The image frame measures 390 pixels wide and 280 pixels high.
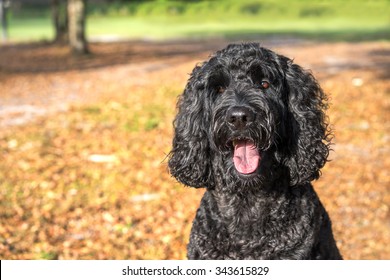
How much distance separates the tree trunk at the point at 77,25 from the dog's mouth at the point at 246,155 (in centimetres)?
2395

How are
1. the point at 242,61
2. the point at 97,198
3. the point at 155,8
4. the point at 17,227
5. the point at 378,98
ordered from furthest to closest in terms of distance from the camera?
the point at 155,8 → the point at 378,98 → the point at 97,198 → the point at 17,227 → the point at 242,61

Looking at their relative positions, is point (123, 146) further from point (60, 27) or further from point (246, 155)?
point (60, 27)

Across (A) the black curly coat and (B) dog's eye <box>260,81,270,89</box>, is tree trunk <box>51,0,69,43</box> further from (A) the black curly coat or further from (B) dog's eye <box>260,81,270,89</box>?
(B) dog's eye <box>260,81,270,89</box>

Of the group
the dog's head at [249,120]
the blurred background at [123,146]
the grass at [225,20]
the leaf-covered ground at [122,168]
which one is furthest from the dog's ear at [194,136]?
the grass at [225,20]

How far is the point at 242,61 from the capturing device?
4914mm

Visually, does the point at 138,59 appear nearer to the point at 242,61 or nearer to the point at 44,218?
the point at 44,218

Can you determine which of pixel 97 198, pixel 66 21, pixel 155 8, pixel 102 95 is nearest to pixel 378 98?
pixel 102 95

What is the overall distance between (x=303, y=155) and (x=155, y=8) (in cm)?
5808

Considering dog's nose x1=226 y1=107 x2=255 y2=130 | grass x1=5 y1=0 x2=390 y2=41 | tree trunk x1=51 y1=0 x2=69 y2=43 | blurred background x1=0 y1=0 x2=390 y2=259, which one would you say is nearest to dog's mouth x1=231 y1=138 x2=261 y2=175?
dog's nose x1=226 y1=107 x2=255 y2=130

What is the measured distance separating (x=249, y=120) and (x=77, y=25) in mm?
24923

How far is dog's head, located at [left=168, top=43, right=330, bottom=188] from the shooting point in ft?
15.3

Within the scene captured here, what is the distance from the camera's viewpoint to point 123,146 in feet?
43.3

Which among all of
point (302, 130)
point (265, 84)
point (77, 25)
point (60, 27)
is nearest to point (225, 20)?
point (60, 27)

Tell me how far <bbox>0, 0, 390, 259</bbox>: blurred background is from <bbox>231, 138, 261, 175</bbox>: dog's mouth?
1305 millimetres
